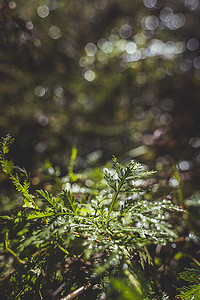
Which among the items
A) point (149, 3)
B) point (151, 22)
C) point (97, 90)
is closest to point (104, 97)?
point (97, 90)

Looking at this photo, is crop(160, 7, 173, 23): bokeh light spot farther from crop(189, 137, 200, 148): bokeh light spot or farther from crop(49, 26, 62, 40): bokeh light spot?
crop(189, 137, 200, 148): bokeh light spot

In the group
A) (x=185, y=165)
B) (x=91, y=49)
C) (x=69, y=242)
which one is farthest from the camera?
(x=91, y=49)

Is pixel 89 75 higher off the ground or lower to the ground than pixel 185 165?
higher

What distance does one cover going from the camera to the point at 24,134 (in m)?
1.77

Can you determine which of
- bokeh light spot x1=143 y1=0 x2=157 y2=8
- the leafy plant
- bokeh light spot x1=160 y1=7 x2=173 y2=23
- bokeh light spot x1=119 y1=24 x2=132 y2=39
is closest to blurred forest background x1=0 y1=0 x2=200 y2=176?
bokeh light spot x1=119 y1=24 x2=132 y2=39

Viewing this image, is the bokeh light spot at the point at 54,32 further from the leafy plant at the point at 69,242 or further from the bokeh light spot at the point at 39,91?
the leafy plant at the point at 69,242

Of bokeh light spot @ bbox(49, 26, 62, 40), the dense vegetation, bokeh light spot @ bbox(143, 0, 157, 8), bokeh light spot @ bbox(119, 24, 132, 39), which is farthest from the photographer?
bokeh light spot @ bbox(143, 0, 157, 8)

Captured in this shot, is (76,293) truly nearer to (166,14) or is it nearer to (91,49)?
(91,49)

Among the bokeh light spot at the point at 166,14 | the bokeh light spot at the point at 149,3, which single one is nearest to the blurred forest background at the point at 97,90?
the bokeh light spot at the point at 166,14

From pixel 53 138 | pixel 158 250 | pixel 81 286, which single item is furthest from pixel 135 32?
pixel 81 286

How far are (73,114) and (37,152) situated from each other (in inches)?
18.1

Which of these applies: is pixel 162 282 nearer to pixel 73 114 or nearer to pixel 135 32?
pixel 73 114

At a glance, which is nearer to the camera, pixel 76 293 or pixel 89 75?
pixel 76 293

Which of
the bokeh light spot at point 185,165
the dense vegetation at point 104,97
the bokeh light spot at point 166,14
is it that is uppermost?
the bokeh light spot at point 166,14
